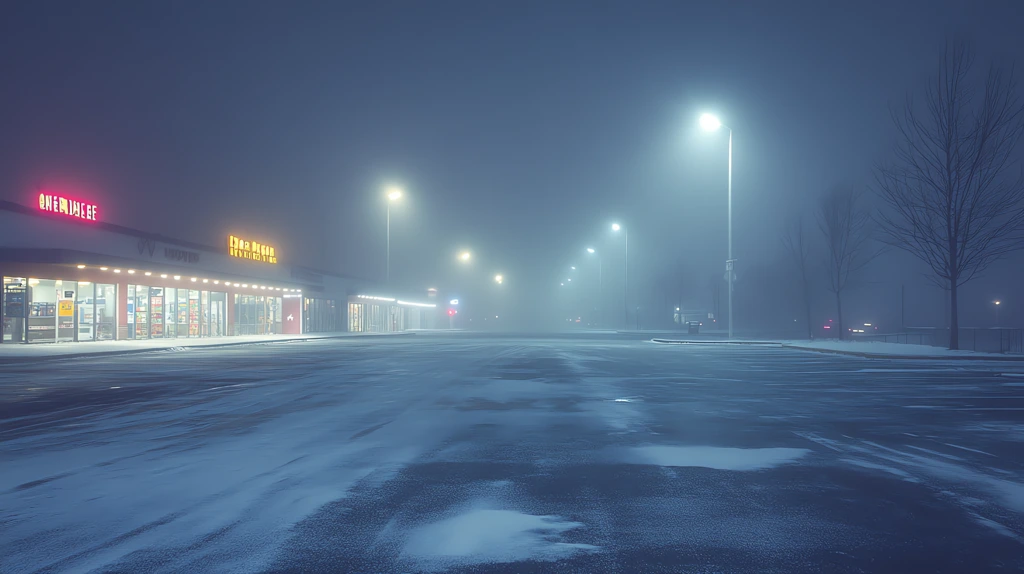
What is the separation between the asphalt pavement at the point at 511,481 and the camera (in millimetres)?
4914

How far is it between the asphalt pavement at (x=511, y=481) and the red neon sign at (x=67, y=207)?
88.6 feet

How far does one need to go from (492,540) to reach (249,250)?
54.0m

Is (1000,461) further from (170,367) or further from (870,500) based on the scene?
(170,367)

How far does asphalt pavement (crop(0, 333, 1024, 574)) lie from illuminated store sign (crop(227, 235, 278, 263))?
38925 mm

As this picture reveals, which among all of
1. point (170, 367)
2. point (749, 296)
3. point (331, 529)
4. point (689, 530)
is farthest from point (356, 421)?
point (749, 296)

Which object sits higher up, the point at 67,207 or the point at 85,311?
the point at 67,207

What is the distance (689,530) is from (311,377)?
610 inches

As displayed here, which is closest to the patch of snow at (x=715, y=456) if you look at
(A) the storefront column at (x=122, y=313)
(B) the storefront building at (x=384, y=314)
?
(A) the storefront column at (x=122, y=313)

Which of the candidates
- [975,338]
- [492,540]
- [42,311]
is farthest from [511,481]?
[975,338]

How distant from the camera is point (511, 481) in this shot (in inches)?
280

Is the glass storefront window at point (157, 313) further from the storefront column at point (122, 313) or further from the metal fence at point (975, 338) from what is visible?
the metal fence at point (975, 338)

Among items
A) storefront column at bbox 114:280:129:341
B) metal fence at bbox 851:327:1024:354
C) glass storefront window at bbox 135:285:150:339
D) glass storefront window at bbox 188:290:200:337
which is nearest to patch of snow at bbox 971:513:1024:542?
metal fence at bbox 851:327:1024:354

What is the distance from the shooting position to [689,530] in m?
5.44

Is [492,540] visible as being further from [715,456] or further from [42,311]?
[42,311]
